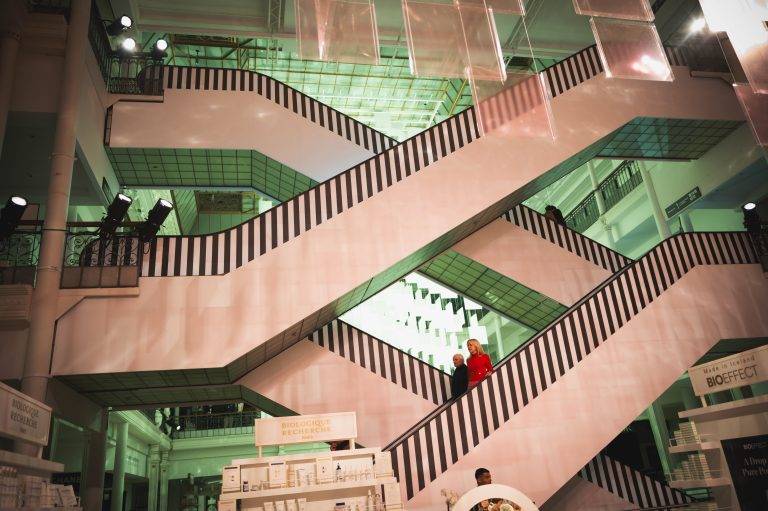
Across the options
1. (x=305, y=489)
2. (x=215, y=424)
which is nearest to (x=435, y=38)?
(x=305, y=489)

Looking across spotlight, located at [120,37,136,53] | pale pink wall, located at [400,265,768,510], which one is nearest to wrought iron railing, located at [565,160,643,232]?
pale pink wall, located at [400,265,768,510]

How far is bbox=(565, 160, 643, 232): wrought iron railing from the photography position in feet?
52.0

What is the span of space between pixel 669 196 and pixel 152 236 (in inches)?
483

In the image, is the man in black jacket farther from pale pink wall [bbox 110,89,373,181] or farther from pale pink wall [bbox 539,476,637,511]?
pale pink wall [bbox 110,89,373,181]

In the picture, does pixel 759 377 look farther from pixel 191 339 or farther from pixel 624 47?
pixel 191 339

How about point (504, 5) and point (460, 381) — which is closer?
point (504, 5)

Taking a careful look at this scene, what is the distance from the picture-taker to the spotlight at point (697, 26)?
11793 mm

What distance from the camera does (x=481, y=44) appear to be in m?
5.14

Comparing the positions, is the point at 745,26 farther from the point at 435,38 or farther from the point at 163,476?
the point at 163,476

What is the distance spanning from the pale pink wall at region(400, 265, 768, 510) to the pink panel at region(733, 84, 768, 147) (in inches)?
171

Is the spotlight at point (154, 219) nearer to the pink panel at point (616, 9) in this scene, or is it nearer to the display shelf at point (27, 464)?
the display shelf at point (27, 464)

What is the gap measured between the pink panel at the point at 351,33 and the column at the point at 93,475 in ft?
24.4

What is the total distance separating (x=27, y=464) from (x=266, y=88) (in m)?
8.51

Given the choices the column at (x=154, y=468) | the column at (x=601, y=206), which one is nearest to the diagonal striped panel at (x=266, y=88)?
the column at (x=601, y=206)
